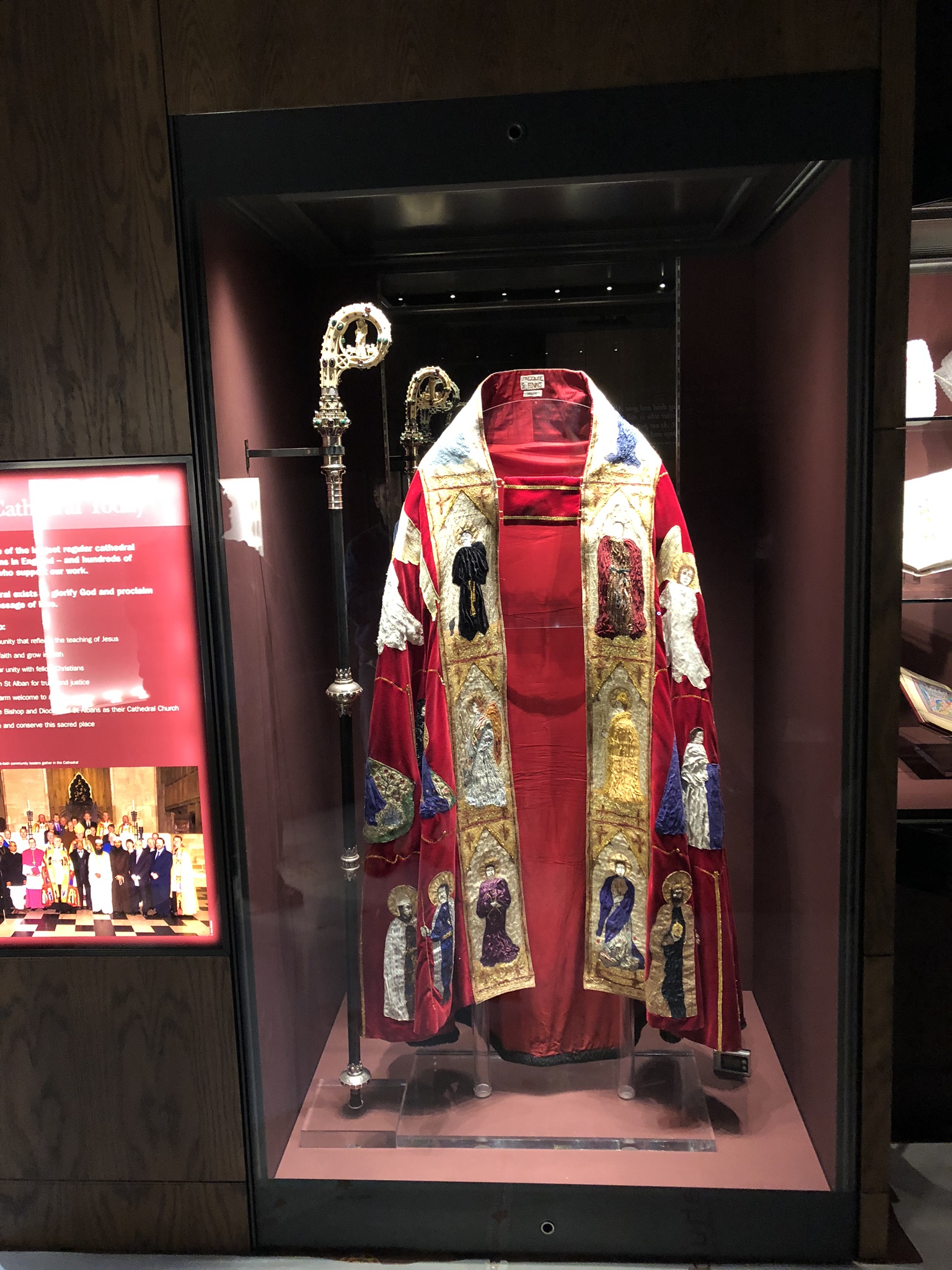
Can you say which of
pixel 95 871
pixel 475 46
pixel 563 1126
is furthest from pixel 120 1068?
pixel 475 46

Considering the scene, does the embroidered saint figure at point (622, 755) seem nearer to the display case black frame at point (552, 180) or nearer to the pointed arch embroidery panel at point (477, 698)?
the pointed arch embroidery panel at point (477, 698)

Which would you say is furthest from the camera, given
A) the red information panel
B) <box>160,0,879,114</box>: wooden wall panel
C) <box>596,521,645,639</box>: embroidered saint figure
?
<box>596,521,645,639</box>: embroidered saint figure

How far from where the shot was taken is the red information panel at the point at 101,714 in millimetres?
2002

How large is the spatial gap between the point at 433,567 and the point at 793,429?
852 mm

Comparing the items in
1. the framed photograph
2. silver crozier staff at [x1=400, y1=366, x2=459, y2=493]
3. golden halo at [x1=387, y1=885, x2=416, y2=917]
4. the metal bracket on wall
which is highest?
silver crozier staff at [x1=400, y1=366, x2=459, y2=493]

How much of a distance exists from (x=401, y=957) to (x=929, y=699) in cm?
140

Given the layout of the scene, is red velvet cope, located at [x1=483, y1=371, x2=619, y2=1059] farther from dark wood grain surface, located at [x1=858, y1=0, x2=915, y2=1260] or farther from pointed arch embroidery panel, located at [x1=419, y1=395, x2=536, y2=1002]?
dark wood grain surface, located at [x1=858, y1=0, x2=915, y2=1260]

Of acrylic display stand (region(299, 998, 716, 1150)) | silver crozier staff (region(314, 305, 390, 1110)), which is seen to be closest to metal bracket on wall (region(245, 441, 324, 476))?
silver crozier staff (region(314, 305, 390, 1110))

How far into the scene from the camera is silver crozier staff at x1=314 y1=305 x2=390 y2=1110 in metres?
2.05

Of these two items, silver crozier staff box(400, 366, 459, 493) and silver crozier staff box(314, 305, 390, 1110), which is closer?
silver crozier staff box(314, 305, 390, 1110)

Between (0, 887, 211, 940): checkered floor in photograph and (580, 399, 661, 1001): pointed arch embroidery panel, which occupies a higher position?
(580, 399, 661, 1001): pointed arch embroidery panel

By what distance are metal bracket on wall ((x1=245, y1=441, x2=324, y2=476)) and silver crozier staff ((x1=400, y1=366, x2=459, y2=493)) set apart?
0.26 metres

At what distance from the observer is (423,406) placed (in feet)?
7.33

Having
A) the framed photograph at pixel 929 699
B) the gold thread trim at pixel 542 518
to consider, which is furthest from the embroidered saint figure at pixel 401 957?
the framed photograph at pixel 929 699
